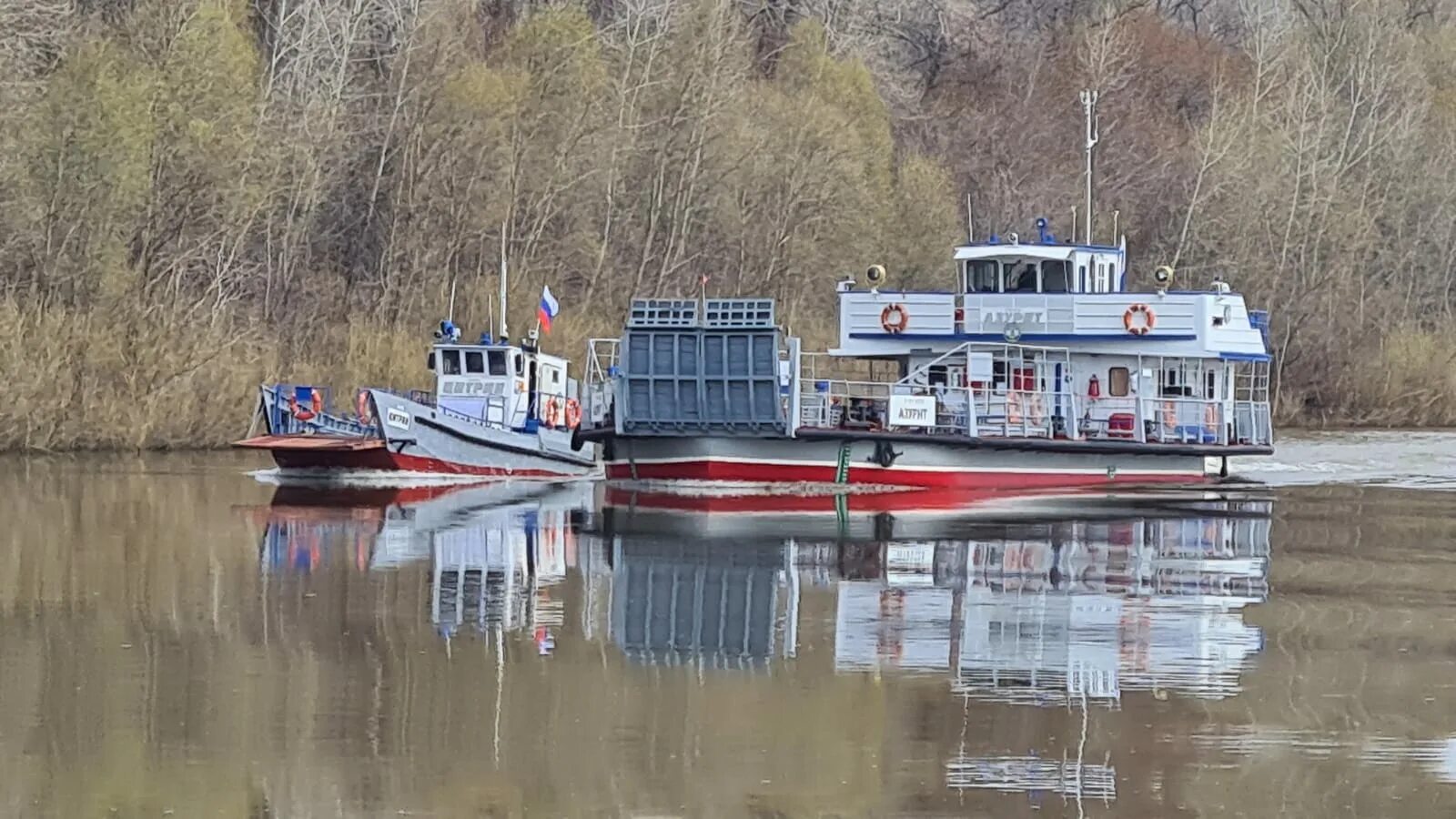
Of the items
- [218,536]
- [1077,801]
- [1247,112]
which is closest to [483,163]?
[1247,112]

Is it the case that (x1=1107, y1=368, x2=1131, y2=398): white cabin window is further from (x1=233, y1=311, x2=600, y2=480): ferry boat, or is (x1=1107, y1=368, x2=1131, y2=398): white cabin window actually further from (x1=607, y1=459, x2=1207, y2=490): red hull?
(x1=233, y1=311, x2=600, y2=480): ferry boat

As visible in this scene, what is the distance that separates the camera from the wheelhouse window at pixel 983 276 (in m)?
41.5

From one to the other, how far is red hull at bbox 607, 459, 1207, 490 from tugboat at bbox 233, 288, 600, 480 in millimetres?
2400

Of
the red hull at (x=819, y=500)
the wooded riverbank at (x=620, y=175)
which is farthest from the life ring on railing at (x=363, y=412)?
the wooded riverbank at (x=620, y=175)

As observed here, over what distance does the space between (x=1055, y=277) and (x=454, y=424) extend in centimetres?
984

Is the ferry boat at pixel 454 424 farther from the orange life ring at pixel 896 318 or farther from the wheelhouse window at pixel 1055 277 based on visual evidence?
the wheelhouse window at pixel 1055 277

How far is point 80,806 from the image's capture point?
14.0m

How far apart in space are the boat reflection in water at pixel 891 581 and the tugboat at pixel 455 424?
1792mm

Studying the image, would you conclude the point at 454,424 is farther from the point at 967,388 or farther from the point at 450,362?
the point at 967,388

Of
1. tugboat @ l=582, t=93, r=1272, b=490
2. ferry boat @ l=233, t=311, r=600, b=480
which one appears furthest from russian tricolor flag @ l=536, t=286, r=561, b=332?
tugboat @ l=582, t=93, r=1272, b=490

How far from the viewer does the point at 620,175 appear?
6266cm

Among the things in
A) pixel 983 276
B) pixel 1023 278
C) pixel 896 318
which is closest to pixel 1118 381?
pixel 1023 278

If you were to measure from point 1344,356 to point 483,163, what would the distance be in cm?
2350

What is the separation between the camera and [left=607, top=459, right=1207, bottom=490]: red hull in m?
37.1
